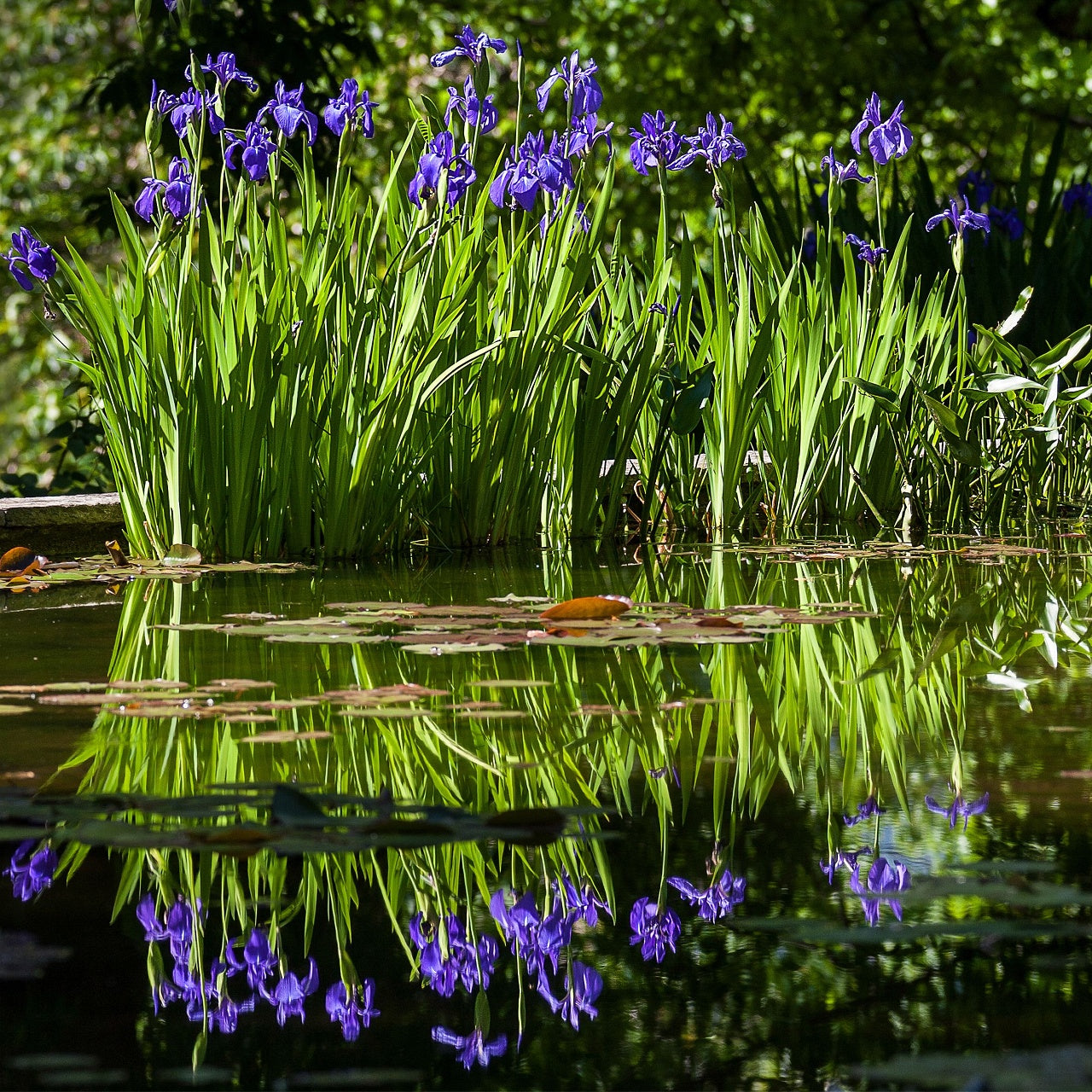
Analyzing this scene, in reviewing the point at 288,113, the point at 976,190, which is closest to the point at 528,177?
the point at 288,113

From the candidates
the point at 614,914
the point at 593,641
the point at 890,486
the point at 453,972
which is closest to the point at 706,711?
the point at 593,641

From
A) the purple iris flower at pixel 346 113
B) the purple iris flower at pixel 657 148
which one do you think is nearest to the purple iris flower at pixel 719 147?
the purple iris flower at pixel 657 148

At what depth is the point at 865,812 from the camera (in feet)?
3.79

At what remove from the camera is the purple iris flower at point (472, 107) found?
3205mm

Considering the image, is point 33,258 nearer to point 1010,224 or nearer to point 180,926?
point 180,926

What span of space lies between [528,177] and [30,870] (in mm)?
2290

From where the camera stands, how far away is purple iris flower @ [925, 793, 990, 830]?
113 cm

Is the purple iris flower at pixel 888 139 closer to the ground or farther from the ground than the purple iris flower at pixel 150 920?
farther from the ground

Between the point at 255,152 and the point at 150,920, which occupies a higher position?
the point at 255,152

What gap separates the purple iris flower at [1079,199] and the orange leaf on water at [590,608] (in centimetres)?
420

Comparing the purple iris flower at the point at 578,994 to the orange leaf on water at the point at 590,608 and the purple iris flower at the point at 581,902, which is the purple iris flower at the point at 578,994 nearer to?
the purple iris flower at the point at 581,902

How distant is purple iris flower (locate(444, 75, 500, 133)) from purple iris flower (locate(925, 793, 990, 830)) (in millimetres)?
2347

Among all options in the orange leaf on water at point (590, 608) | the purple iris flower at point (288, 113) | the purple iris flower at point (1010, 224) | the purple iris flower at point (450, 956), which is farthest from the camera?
the purple iris flower at point (1010, 224)

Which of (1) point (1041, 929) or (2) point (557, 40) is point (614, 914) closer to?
(1) point (1041, 929)
